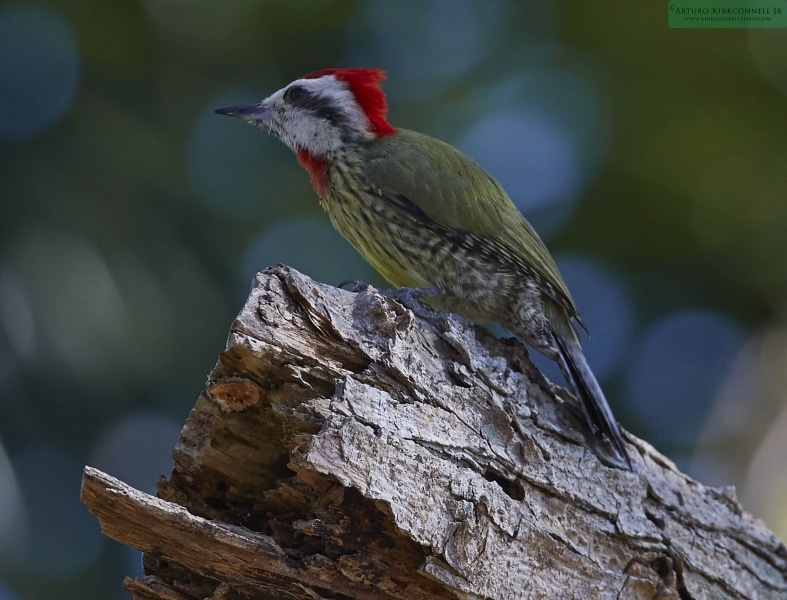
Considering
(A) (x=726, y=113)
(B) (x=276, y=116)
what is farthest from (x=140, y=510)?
(A) (x=726, y=113)

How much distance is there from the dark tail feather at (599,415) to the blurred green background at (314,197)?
179 cm

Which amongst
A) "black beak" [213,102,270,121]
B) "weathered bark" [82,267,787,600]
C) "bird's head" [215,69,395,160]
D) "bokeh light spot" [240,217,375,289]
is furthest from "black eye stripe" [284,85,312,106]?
"weathered bark" [82,267,787,600]

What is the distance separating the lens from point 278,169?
15.8ft

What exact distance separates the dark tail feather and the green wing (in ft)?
0.78

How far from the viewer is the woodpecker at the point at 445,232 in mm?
3107

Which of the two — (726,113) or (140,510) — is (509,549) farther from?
(726,113)

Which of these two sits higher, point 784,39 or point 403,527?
point 784,39

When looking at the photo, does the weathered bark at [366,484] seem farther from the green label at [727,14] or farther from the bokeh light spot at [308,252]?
the green label at [727,14]

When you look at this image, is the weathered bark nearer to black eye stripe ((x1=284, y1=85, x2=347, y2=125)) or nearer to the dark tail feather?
the dark tail feather

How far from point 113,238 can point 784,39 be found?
12.1 feet

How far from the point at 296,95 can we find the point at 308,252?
1.19 m

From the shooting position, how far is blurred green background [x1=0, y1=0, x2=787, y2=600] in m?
3.85

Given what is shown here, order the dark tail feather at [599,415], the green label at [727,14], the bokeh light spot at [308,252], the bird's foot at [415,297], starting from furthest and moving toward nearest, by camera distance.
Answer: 1. the bokeh light spot at [308,252]
2. the green label at [727,14]
3. the dark tail feather at [599,415]
4. the bird's foot at [415,297]

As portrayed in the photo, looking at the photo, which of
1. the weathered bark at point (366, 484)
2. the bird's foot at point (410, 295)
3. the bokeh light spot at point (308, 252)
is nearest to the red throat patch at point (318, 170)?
the bird's foot at point (410, 295)
